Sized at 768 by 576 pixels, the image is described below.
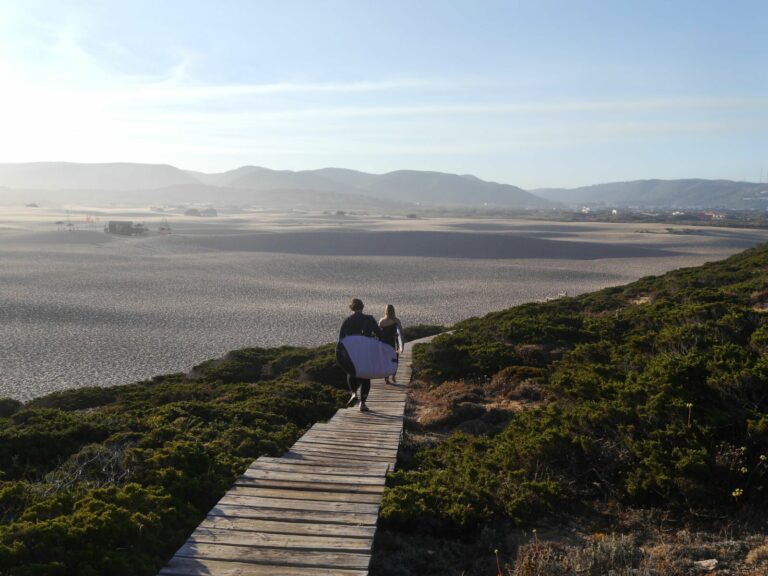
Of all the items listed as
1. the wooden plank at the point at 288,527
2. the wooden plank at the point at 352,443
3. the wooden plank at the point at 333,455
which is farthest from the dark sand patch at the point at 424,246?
the wooden plank at the point at 288,527

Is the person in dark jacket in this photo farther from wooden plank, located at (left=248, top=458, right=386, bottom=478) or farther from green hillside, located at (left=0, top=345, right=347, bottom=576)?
wooden plank, located at (left=248, top=458, right=386, bottom=478)

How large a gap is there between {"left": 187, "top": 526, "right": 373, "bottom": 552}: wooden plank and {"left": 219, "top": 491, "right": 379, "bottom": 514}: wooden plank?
37 centimetres

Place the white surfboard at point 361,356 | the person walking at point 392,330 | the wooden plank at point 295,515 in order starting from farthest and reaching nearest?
the person walking at point 392,330, the white surfboard at point 361,356, the wooden plank at point 295,515

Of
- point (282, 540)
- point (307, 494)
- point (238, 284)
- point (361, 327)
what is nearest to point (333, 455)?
point (307, 494)

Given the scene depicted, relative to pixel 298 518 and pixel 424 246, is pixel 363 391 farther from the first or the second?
pixel 424 246

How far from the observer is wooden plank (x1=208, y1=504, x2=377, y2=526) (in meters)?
3.68

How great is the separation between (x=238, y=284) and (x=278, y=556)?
972 inches

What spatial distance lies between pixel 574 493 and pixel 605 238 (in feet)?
170

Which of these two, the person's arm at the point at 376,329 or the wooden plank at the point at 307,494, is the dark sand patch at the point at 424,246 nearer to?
the person's arm at the point at 376,329

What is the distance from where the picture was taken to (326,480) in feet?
14.3

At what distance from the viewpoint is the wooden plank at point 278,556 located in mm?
3184

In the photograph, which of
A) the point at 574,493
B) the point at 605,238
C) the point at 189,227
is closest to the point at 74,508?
the point at 574,493

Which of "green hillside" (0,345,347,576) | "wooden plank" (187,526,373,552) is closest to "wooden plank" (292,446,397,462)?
"green hillside" (0,345,347,576)

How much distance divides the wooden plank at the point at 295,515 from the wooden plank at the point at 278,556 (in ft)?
1.25
